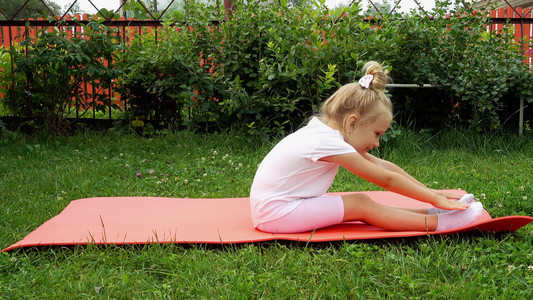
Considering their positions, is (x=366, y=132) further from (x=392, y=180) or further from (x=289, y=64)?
(x=289, y=64)

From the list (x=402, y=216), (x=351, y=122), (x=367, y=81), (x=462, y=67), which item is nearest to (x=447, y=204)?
(x=402, y=216)

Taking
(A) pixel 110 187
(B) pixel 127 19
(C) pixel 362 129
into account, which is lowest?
(A) pixel 110 187

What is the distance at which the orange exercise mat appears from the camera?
2.49m

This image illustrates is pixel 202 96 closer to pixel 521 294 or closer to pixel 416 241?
pixel 416 241

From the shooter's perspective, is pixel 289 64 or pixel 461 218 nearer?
pixel 461 218

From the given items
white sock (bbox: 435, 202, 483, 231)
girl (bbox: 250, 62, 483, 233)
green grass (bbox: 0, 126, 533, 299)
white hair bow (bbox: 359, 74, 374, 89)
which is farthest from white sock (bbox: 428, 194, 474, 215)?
white hair bow (bbox: 359, 74, 374, 89)

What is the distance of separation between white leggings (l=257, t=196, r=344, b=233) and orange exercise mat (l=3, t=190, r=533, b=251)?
0.05 metres

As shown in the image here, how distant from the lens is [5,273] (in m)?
2.22

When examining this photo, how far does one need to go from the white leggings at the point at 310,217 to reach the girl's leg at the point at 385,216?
0.18ft

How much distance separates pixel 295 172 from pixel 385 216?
50cm

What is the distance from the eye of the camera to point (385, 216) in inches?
103

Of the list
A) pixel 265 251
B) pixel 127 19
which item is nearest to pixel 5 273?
pixel 265 251

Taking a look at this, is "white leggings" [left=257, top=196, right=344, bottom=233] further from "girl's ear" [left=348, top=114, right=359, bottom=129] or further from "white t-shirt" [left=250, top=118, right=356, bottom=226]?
"girl's ear" [left=348, top=114, right=359, bottom=129]

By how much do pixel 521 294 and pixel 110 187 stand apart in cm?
288
